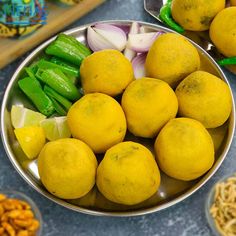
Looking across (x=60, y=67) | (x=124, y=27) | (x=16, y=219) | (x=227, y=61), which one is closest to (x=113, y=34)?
(x=124, y=27)

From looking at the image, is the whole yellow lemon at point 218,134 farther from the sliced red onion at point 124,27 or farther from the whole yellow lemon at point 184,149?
the sliced red onion at point 124,27

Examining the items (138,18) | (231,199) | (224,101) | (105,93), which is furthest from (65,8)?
(231,199)

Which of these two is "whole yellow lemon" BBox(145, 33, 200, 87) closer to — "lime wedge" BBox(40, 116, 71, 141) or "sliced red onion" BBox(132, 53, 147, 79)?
"sliced red onion" BBox(132, 53, 147, 79)

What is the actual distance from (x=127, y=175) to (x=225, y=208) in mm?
197

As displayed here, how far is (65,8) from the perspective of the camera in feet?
3.57

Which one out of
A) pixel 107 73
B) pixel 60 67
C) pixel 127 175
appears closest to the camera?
pixel 127 175

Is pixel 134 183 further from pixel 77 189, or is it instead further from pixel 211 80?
pixel 211 80

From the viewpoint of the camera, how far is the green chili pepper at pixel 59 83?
897 millimetres

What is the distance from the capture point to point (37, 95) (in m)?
0.89

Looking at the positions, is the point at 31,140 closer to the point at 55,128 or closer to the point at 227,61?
the point at 55,128

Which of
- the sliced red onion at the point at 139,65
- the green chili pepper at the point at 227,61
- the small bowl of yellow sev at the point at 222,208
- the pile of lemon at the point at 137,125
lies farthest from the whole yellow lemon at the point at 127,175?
the green chili pepper at the point at 227,61

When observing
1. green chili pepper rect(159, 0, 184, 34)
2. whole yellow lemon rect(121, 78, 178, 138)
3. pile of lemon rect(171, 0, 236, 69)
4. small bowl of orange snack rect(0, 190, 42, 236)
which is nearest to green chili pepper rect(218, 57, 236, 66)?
pile of lemon rect(171, 0, 236, 69)

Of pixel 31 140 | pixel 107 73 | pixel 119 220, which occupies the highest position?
pixel 107 73

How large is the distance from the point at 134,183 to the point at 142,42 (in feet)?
1.25
